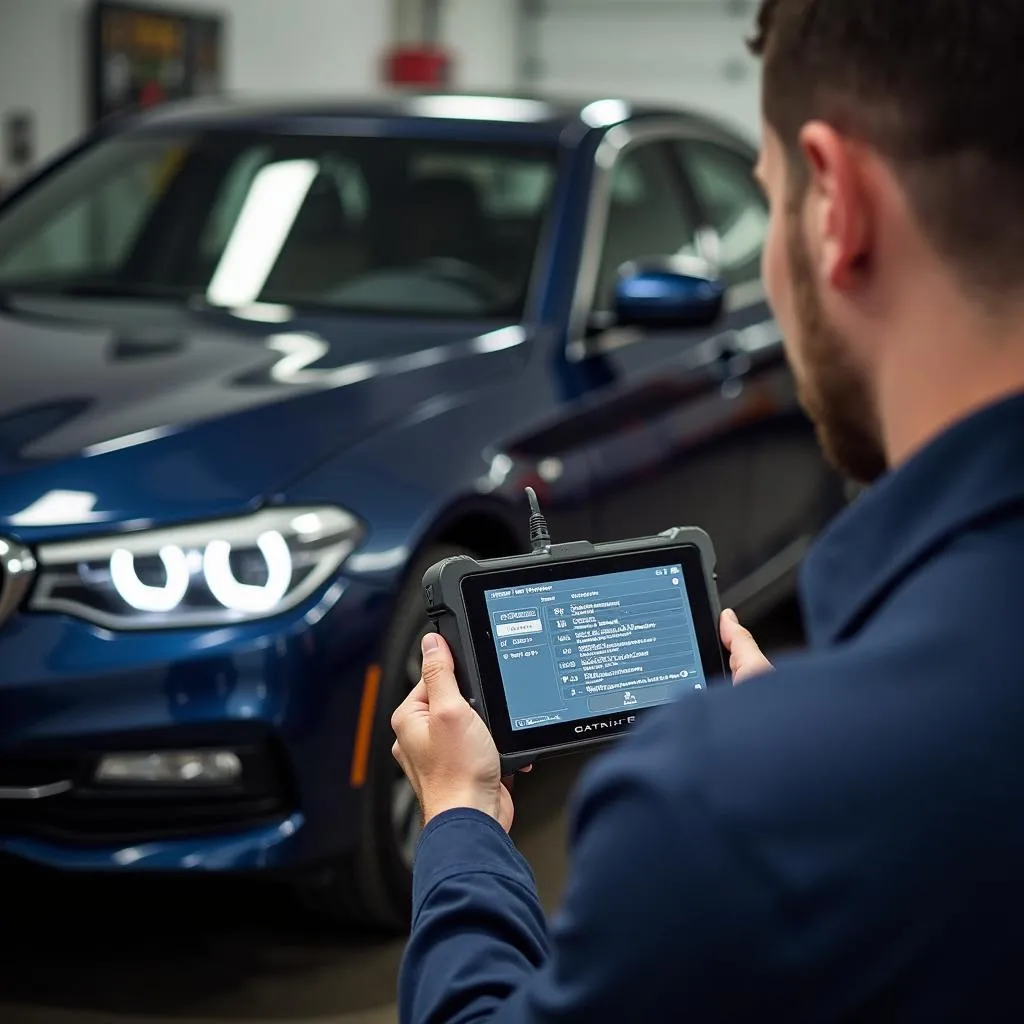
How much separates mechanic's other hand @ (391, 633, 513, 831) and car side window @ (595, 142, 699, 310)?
2109 mm

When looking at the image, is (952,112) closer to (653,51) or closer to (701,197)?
(701,197)

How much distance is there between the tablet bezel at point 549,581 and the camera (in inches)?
55.5

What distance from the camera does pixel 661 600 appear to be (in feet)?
4.93

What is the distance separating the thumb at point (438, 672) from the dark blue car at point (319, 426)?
1042 mm

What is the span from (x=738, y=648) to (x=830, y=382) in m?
0.52

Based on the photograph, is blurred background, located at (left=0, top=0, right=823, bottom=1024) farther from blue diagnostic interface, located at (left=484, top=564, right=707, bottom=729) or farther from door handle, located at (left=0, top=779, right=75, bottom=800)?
blue diagnostic interface, located at (left=484, top=564, right=707, bottom=729)

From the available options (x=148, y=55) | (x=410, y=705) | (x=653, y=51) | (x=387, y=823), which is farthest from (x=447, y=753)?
(x=653, y=51)

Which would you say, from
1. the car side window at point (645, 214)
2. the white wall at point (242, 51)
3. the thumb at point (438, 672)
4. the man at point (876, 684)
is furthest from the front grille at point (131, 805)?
the white wall at point (242, 51)

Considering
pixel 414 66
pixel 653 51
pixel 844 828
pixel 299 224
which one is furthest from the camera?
pixel 653 51

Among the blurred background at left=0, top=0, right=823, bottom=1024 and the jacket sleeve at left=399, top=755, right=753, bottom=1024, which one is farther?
the blurred background at left=0, top=0, right=823, bottom=1024

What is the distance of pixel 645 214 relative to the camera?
3740 mm

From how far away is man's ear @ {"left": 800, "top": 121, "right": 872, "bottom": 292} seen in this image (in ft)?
2.94

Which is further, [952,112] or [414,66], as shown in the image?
[414,66]

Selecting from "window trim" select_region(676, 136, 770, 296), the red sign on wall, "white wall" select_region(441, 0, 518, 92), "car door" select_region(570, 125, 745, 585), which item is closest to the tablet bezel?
"car door" select_region(570, 125, 745, 585)
